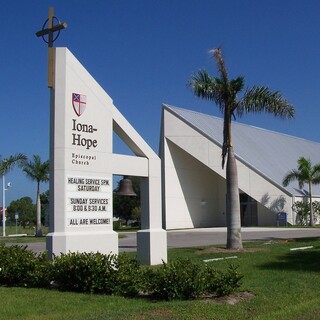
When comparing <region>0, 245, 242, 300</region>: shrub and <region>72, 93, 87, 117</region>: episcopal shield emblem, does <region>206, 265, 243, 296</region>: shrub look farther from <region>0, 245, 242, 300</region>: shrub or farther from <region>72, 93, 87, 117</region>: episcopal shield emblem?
<region>72, 93, 87, 117</region>: episcopal shield emblem

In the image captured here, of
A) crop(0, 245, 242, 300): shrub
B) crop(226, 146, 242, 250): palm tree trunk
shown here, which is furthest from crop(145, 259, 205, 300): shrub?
crop(226, 146, 242, 250): palm tree trunk

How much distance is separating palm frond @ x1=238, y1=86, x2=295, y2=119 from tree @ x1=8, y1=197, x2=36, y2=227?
63.3 meters

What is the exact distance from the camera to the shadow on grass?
1381 centimetres

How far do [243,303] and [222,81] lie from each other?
12.3 meters

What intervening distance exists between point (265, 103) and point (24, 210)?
68.1 meters

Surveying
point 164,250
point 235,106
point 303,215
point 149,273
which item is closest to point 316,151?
point 303,215

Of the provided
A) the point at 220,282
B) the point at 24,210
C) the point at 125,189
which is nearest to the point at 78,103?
the point at 125,189

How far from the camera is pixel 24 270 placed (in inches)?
424

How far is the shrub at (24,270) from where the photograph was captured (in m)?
10.5

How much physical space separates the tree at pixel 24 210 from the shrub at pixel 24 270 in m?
69.6

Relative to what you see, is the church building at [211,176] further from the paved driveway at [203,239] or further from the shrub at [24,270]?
the shrub at [24,270]

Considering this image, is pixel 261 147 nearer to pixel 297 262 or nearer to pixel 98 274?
pixel 297 262

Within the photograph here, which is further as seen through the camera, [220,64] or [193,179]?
[193,179]

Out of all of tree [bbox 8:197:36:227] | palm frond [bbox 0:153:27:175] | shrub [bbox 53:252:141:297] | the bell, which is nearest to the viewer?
shrub [bbox 53:252:141:297]
